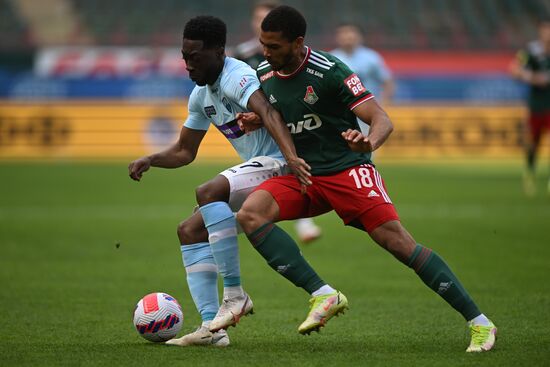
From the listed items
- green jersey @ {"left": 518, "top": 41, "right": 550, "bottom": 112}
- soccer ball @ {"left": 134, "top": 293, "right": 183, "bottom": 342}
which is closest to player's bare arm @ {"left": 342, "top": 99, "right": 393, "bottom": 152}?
soccer ball @ {"left": 134, "top": 293, "right": 183, "bottom": 342}

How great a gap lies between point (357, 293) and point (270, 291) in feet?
2.53

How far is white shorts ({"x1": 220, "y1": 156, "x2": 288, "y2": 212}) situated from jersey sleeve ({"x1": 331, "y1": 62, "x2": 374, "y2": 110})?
683mm

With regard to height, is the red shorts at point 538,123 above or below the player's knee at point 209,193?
below

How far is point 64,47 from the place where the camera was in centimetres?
2847

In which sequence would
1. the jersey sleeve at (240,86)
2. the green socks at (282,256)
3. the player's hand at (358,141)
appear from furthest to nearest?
the jersey sleeve at (240,86) < the green socks at (282,256) < the player's hand at (358,141)

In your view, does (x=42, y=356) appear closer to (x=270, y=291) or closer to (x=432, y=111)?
(x=270, y=291)

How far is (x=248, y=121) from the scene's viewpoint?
610cm

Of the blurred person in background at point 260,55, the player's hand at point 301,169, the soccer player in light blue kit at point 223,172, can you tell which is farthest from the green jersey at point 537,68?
the player's hand at point 301,169

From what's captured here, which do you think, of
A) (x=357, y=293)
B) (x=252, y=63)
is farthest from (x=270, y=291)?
(x=252, y=63)

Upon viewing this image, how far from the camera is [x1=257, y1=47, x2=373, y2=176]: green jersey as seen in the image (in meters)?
6.06

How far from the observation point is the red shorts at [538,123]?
1791 cm

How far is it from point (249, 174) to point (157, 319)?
1.09m

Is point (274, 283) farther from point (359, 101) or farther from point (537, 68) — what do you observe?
point (537, 68)

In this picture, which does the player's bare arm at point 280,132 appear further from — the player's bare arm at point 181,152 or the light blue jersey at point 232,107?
the player's bare arm at point 181,152
